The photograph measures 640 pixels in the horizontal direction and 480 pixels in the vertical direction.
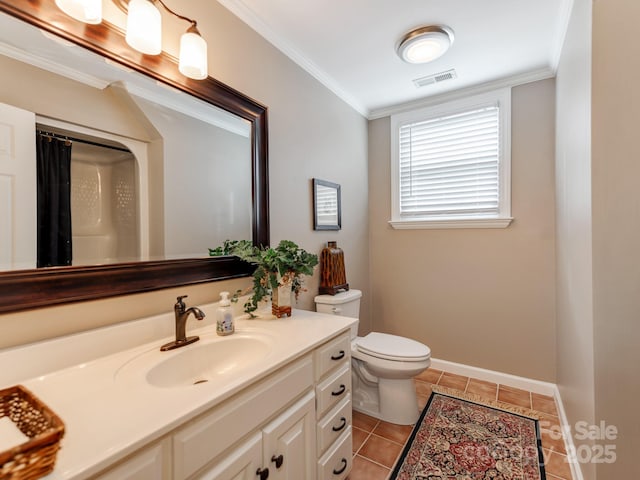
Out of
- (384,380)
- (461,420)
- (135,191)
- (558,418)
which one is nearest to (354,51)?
(135,191)

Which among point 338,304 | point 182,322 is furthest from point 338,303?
point 182,322

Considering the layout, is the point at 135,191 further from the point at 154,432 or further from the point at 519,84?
the point at 519,84

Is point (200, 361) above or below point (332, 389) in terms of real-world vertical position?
above

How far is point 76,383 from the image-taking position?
0.85 metres

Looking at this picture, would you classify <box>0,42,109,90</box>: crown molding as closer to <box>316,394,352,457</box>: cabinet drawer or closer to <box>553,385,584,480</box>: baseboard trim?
<box>316,394,352,457</box>: cabinet drawer

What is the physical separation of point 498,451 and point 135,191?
2.24 m

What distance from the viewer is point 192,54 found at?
1.24 m

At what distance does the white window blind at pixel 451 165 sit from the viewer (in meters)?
2.46

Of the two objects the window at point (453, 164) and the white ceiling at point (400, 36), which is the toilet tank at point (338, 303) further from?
Result: the white ceiling at point (400, 36)

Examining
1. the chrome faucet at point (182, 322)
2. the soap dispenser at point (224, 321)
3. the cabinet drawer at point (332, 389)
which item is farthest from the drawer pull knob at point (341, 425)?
the chrome faucet at point (182, 322)

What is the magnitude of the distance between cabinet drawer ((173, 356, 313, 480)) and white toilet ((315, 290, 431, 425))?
92 cm

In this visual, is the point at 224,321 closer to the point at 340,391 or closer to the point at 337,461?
the point at 340,391

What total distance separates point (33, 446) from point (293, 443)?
31.5 inches

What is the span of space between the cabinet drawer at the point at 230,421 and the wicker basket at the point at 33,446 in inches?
9.7
